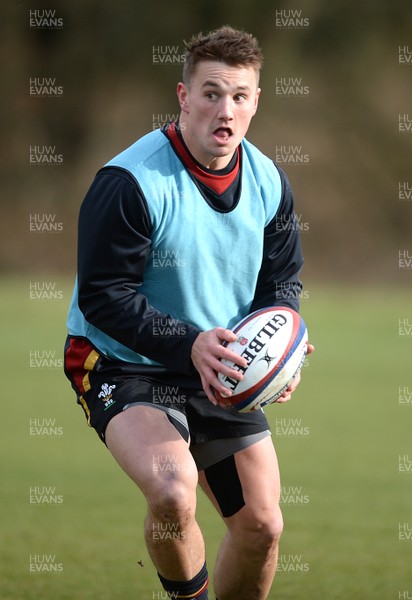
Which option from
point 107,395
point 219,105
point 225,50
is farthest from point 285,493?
point 225,50

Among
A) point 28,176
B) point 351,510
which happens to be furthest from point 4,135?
point 351,510

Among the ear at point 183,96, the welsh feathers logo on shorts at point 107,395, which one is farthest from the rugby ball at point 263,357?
the ear at point 183,96

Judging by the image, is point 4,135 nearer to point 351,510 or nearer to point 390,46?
point 390,46

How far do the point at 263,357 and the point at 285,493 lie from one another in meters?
3.05

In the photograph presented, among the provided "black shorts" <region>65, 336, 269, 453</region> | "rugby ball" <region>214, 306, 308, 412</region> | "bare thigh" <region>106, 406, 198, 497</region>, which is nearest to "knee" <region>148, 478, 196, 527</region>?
"bare thigh" <region>106, 406, 198, 497</region>

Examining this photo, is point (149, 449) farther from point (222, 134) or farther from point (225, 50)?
point (225, 50)

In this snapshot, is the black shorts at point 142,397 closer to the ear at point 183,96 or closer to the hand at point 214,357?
the hand at point 214,357

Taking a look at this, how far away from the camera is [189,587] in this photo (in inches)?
150

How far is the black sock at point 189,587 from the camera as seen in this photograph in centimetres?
381

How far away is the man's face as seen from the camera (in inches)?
156

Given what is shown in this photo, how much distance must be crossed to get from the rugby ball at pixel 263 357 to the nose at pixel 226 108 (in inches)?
28.5

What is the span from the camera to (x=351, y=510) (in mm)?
6395

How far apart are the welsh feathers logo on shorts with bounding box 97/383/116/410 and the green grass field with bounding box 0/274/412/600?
110 centimetres

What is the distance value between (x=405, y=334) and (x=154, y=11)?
14.5 metres
